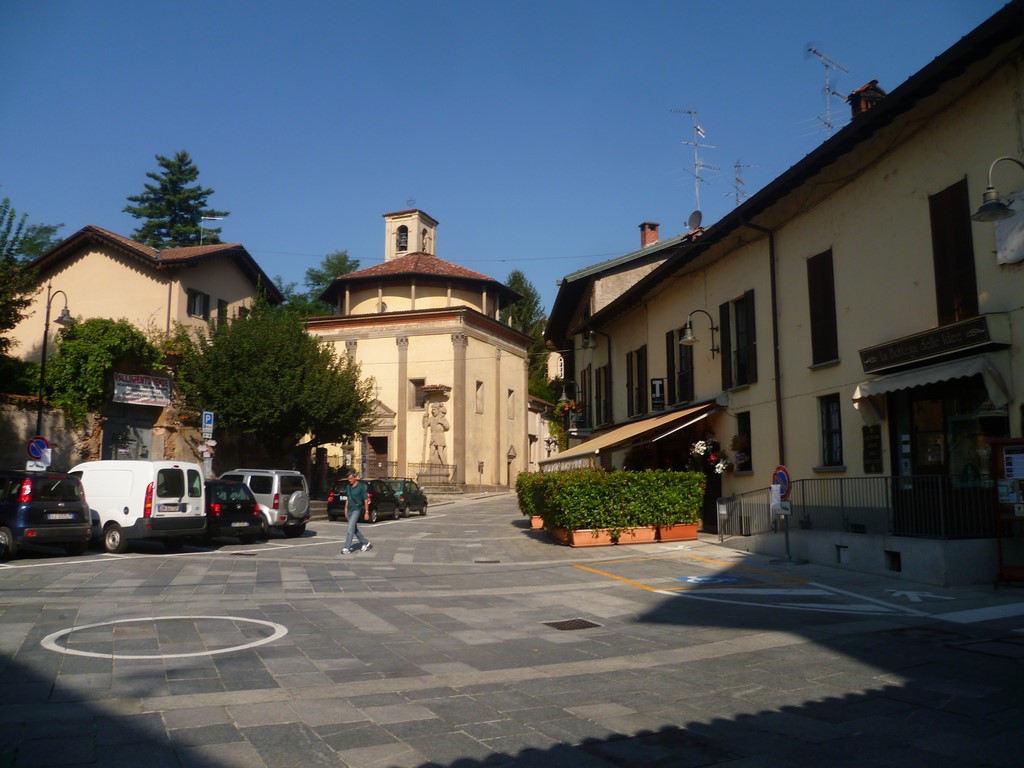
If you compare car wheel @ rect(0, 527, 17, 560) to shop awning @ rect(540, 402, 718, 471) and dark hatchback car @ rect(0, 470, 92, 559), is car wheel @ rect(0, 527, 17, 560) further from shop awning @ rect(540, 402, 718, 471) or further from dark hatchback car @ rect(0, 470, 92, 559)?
shop awning @ rect(540, 402, 718, 471)

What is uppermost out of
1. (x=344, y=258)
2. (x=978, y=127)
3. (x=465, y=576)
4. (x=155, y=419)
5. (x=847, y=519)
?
(x=344, y=258)

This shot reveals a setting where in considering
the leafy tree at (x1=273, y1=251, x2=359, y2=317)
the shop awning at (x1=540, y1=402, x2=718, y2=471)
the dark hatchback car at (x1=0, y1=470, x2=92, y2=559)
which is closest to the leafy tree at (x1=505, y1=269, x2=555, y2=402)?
the leafy tree at (x1=273, y1=251, x2=359, y2=317)

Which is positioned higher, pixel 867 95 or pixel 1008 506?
pixel 867 95

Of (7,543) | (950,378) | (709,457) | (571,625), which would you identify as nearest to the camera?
(571,625)

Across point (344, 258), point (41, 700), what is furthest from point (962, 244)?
point (344, 258)

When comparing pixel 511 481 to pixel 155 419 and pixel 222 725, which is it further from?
pixel 222 725

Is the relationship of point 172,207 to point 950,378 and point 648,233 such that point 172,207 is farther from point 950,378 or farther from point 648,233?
point 950,378

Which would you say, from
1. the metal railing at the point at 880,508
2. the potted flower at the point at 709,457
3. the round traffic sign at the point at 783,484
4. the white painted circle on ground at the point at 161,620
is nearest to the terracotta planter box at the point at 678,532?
the metal railing at the point at 880,508

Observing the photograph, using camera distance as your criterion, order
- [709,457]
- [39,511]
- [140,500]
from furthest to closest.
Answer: [709,457]
[140,500]
[39,511]

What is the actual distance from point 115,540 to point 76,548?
0.78 metres

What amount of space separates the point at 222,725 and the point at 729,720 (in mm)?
3531

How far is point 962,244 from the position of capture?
41.6 ft

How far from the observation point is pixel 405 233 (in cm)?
5656

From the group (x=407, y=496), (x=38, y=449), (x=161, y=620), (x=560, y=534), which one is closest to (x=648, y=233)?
(x=407, y=496)
